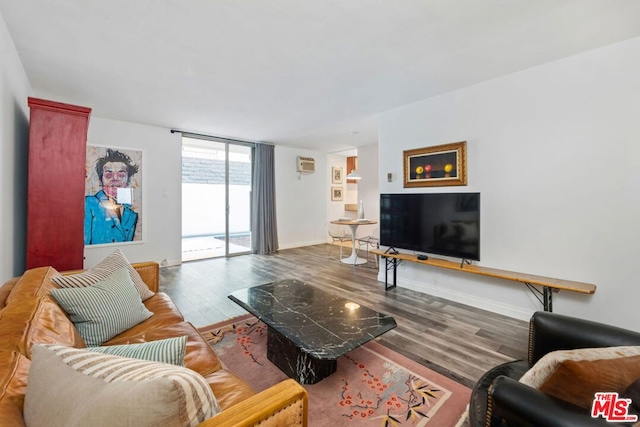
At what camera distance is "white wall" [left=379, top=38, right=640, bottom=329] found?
2.25m

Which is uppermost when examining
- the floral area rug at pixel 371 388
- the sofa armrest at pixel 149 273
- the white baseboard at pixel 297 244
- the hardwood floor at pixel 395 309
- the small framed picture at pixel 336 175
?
the small framed picture at pixel 336 175

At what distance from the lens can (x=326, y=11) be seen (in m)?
1.85

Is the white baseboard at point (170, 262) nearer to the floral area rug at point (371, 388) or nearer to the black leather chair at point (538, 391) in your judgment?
the floral area rug at point (371, 388)


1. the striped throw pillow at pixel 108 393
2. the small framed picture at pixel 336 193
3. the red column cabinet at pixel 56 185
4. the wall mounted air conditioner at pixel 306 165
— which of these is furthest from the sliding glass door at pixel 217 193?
the striped throw pillow at pixel 108 393

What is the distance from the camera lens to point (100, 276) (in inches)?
70.8

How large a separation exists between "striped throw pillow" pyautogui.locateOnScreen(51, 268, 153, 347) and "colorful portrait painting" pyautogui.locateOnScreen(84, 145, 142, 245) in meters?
3.20

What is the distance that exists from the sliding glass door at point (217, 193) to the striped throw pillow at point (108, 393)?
5047mm

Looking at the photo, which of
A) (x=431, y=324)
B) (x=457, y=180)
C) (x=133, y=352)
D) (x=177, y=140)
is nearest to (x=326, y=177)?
(x=177, y=140)

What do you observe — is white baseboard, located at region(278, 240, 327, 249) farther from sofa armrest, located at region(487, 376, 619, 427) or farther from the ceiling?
sofa armrest, located at region(487, 376, 619, 427)

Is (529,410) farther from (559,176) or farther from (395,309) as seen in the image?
(559,176)

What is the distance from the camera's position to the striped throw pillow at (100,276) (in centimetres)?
164

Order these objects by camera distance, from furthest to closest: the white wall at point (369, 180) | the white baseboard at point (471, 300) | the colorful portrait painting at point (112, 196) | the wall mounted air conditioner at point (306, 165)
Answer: the wall mounted air conditioner at point (306, 165) < the white wall at point (369, 180) < the colorful portrait painting at point (112, 196) < the white baseboard at point (471, 300)

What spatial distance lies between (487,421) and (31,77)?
468 centimetres

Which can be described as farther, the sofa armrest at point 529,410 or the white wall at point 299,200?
the white wall at point 299,200
